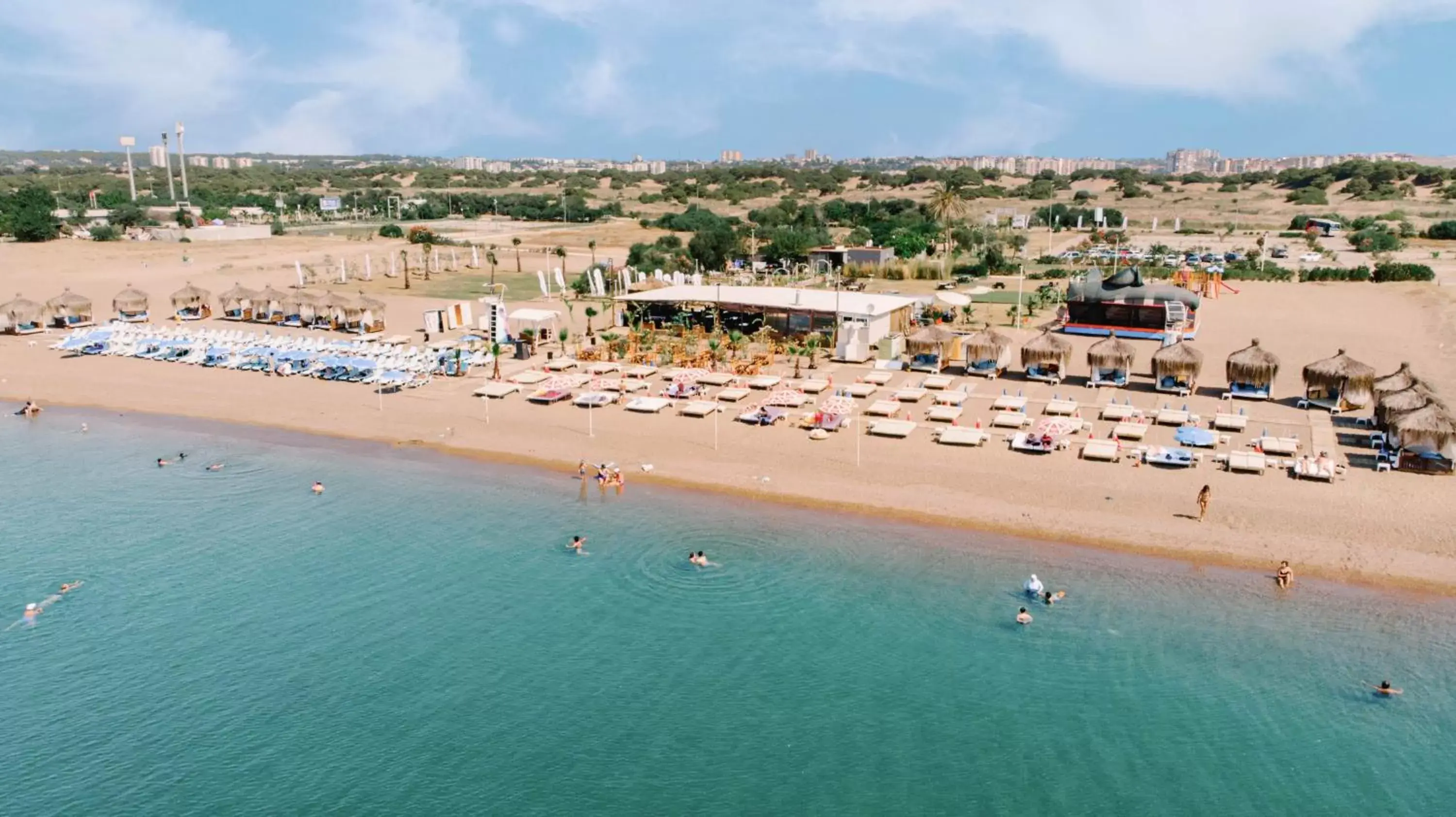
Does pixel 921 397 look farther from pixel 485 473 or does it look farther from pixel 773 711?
pixel 773 711

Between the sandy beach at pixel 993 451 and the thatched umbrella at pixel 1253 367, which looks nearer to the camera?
Answer: the sandy beach at pixel 993 451

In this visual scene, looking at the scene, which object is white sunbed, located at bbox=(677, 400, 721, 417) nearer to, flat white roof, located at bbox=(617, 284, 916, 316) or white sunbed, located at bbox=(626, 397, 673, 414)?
white sunbed, located at bbox=(626, 397, 673, 414)

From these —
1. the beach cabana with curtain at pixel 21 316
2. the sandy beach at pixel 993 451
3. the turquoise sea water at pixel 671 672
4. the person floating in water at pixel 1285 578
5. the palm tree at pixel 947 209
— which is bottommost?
the turquoise sea water at pixel 671 672

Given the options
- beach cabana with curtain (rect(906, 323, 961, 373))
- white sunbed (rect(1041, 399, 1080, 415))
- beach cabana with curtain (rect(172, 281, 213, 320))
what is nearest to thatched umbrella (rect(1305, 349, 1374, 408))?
white sunbed (rect(1041, 399, 1080, 415))

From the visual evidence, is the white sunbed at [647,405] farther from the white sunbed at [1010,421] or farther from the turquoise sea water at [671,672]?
the white sunbed at [1010,421]

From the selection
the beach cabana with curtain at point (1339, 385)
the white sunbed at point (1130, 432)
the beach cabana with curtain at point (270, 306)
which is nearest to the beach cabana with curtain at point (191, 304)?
the beach cabana with curtain at point (270, 306)

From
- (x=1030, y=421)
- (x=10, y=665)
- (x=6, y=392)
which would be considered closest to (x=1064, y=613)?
(x=1030, y=421)
